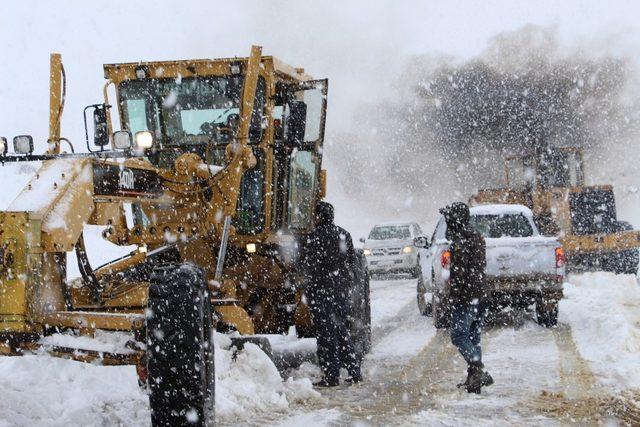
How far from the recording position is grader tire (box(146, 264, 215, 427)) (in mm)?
4395

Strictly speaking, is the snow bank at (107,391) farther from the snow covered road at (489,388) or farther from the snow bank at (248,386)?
the snow covered road at (489,388)

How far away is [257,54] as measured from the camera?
309 inches

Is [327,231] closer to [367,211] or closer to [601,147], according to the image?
[601,147]

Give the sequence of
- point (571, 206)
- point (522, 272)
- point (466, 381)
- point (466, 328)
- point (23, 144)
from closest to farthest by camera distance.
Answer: point (23, 144) < point (466, 381) < point (466, 328) < point (522, 272) < point (571, 206)

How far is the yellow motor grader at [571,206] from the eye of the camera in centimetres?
2020

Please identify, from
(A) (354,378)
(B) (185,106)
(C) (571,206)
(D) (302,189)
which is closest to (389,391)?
(A) (354,378)

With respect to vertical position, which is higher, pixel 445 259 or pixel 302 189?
pixel 302 189

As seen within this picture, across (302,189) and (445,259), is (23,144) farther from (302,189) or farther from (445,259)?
(445,259)

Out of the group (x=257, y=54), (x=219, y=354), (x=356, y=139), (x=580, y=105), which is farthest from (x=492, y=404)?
(x=356, y=139)

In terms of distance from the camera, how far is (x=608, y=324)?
10.4 m

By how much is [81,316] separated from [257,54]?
13.1 ft

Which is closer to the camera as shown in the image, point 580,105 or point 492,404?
point 492,404

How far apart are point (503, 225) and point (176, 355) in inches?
327

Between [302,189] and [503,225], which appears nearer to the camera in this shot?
[302,189]
